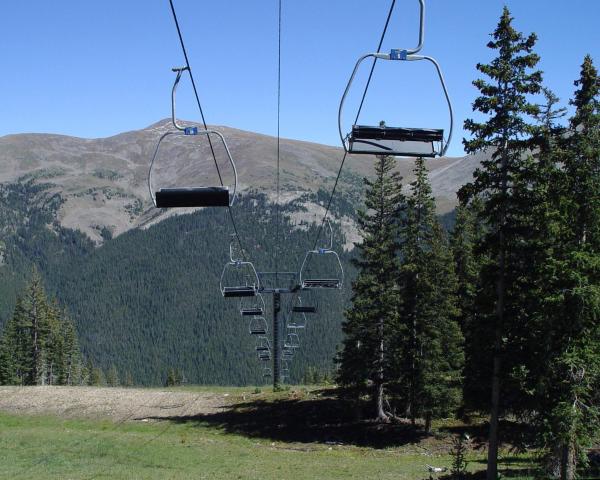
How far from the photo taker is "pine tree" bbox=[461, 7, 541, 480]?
2525cm

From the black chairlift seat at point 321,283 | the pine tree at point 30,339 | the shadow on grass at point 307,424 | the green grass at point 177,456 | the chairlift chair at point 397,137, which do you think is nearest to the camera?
the chairlift chair at point 397,137

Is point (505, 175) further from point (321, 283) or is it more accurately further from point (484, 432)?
point (484, 432)

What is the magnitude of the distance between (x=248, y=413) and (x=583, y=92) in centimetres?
3672

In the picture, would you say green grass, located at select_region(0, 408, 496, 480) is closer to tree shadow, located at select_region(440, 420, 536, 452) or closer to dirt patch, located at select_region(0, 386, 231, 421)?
tree shadow, located at select_region(440, 420, 536, 452)

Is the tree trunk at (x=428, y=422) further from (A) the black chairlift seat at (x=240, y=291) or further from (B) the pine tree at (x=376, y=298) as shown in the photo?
(A) the black chairlift seat at (x=240, y=291)

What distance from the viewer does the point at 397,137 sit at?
34.4 ft

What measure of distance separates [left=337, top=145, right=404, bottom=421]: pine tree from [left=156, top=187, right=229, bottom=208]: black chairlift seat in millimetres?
32918

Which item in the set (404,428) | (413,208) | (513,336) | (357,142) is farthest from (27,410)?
(357,142)

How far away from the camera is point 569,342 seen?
23484 mm

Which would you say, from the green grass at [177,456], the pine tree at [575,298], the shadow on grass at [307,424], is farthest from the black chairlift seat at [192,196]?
the shadow on grass at [307,424]

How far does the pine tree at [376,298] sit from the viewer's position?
44.2 meters

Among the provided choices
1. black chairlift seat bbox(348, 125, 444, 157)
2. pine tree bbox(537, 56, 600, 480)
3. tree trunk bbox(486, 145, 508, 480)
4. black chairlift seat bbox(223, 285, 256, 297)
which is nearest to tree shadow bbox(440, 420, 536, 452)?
tree trunk bbox(486, 145, 508, 480)

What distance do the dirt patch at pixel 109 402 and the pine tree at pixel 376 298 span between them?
1633cm

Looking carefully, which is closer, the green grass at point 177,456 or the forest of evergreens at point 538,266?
the forest of evergreens at point 538,266
